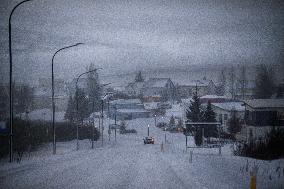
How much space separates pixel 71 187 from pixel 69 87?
116357 mm

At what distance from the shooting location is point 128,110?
345 feet

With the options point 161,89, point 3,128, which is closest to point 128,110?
point 161,89

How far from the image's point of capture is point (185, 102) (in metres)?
88.0

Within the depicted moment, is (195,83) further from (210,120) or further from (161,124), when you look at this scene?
(210,120)

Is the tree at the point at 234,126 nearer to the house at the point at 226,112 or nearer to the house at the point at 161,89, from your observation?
the house at the point at 226,112

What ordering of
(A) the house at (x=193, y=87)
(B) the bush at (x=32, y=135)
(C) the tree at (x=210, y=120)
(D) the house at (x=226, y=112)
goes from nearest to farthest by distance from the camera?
(B) the bush at (x=32, y=135) < (C) the tree at (x=210, y=120) < (D) the house at (x=226, y=112) < (A) the house at (x=193, y=87)

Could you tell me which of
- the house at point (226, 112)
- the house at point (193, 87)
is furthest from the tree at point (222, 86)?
the house at point (226, 112)

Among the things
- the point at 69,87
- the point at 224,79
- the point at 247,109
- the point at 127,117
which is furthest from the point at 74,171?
the point at 224,79

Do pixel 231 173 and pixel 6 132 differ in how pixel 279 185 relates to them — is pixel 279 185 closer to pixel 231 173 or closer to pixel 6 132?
pixel 231 173

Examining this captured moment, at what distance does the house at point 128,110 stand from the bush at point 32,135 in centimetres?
3788

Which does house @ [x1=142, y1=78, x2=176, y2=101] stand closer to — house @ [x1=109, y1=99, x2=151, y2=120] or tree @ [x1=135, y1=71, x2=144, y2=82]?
tree @ [x1=135, y1=71, x2=144, y2=82]

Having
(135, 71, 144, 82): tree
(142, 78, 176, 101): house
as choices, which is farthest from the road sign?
(135, 71, 144, 82): tree

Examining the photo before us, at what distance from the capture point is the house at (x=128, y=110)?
10238 cm

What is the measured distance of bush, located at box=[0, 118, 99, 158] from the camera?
31.0 meters
